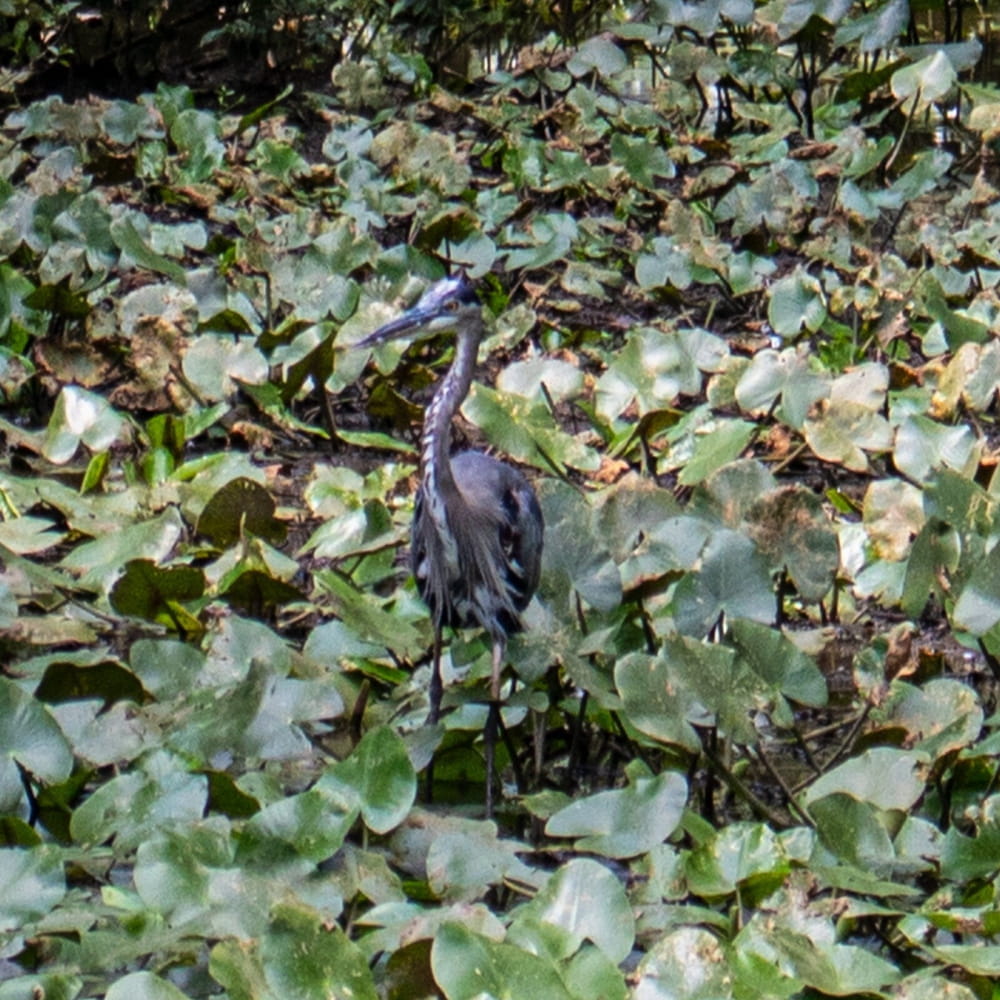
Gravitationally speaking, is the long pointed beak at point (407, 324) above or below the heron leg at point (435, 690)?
above

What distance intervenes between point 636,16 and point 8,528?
4.57 metres

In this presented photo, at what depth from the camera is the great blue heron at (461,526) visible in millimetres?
3336

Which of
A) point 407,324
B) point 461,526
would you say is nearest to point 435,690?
point 461,526

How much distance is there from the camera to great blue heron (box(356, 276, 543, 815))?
334 centimetres

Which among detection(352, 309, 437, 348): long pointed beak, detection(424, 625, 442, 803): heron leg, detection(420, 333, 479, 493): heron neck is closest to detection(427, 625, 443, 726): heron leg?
detection(424, 625, 442, 803): heron leg

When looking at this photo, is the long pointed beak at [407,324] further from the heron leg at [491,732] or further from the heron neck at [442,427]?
the heron leg at [491,732]

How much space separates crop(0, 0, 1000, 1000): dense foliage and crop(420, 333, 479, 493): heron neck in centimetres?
25

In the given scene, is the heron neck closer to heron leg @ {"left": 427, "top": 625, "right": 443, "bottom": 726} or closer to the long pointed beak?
the long pointed beak

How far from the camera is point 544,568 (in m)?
3.18

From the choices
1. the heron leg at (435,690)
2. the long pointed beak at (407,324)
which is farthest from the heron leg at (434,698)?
the long pointed beak at (407,324)

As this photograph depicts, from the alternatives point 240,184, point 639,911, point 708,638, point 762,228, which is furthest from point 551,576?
point 240,184

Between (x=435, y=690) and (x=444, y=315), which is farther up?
(x=444, y=315)

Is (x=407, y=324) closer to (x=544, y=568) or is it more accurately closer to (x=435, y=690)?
(x=544, y=568)

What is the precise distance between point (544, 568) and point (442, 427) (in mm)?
307
